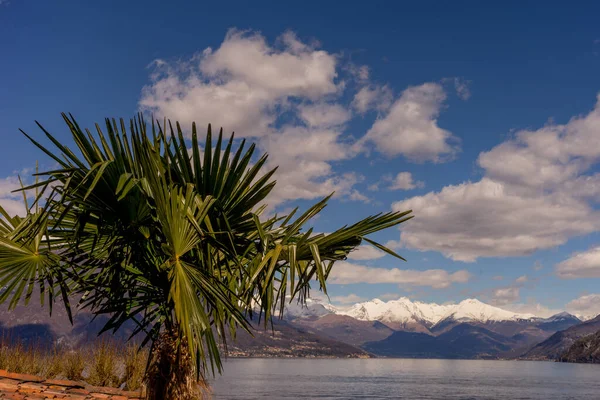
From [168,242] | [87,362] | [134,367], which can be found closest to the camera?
[168,242]

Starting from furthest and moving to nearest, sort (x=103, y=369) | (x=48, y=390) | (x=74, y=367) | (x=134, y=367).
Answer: (x=74, y=367) → (x=103, y=369) → (x=134, y=367) → (x=48, y=390)

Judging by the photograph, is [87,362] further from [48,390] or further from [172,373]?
[172,373]

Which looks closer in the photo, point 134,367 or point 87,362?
point 134,367

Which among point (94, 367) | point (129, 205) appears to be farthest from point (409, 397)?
point (129, 205)

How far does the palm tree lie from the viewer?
8.48m

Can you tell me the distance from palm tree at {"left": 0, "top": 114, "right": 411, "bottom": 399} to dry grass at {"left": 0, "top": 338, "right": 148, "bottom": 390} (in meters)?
4.82

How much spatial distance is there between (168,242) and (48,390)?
5.77 meters

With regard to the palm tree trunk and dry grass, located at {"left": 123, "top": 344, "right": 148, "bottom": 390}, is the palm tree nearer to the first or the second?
the palm tree trunk

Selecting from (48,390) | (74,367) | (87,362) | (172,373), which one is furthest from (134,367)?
(172,373)

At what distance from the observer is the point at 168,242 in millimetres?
8500

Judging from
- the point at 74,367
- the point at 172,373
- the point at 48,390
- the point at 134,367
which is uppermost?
the point at 172,373

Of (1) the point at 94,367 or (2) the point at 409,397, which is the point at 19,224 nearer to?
(1) the point at 94,367

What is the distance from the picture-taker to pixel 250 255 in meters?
10.2

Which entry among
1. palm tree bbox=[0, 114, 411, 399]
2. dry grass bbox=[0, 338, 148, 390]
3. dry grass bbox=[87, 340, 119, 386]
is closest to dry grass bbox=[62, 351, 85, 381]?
dry grass bbox=[0, 338, 148, 390]
